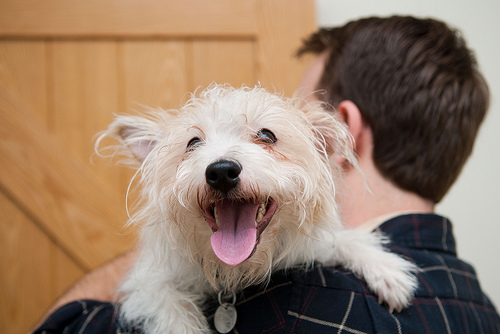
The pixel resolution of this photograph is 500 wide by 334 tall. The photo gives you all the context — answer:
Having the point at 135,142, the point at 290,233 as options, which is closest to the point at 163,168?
the point at 135,142

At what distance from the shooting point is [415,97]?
3.77 ft

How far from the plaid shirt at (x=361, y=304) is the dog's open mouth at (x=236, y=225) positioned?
0.16 metres

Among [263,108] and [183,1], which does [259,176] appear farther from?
[183,1]

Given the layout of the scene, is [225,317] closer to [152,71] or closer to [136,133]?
[136,133]

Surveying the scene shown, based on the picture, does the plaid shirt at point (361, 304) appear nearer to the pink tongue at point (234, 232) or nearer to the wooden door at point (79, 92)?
the pink tongue at point (234, 232)

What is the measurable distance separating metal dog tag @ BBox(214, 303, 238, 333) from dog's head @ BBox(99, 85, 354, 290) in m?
0.07

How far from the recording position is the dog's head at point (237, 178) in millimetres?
749

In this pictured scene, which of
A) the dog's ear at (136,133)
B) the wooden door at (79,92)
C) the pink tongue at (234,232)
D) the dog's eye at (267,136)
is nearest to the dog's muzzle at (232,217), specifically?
the pink tongue at (234,232)

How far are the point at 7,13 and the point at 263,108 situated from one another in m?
1.28

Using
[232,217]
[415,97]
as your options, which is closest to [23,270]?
[232,217]

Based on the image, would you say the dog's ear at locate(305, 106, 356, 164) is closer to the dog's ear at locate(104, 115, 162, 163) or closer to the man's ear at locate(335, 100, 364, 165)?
the man's ear at locate(335, 100, 364, 165)

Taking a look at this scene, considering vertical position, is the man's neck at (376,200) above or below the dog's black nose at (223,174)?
below

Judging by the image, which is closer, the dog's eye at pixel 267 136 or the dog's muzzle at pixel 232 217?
the dog's muzzle at pixel 232 217

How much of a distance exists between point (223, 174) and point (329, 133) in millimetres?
328
